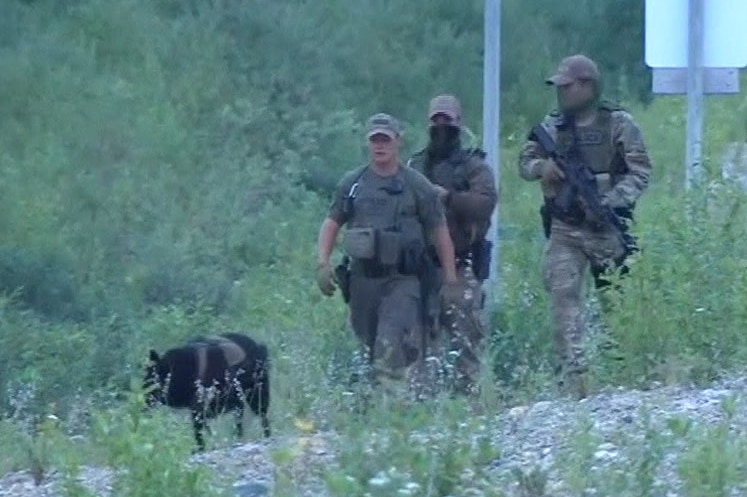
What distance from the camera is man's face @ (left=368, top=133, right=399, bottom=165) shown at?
9297 mm

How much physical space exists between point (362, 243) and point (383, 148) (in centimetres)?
46

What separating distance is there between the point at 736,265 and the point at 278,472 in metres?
3.82

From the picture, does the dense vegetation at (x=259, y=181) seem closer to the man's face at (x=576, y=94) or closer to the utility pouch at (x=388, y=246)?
the utility pouch at (x=388, y=246)

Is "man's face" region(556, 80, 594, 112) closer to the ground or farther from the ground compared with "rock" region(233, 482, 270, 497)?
farther from the ground

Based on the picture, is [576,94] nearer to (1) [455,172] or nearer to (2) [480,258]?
(1) [455,172]

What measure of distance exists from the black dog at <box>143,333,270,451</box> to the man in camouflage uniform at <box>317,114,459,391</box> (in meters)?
0.73

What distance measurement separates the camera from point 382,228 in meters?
9.35

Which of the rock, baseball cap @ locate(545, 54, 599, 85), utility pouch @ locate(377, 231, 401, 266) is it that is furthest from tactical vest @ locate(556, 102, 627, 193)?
the rock

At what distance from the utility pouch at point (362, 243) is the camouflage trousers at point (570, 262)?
3.55 ft

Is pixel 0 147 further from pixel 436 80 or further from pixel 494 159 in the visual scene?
pixel 494 159

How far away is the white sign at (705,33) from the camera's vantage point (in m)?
10.7

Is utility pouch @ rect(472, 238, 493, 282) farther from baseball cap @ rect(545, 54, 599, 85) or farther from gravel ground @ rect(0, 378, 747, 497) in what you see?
gravel ground @ rect(0, 378, 747, 497)

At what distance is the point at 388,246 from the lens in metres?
9.32

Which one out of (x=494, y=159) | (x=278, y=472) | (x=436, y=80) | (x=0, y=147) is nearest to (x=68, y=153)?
(x=0, y=147)
